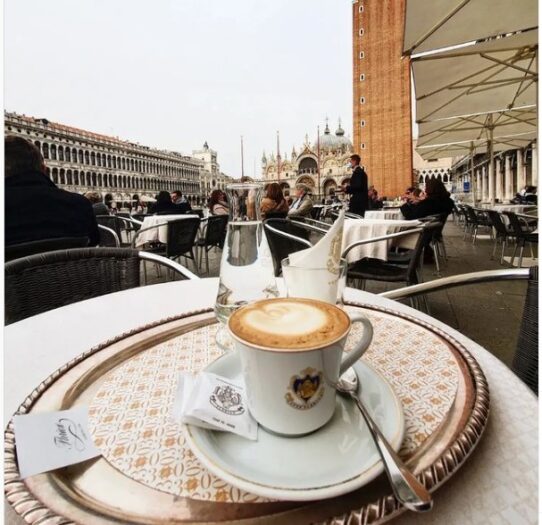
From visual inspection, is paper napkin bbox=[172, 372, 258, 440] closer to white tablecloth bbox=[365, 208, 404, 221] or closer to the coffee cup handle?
the coffee cup handle

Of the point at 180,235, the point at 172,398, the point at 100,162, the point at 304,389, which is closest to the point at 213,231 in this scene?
the point at 180,235

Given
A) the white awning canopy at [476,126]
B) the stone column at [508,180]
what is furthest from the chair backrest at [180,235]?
the stone column at [508,180]

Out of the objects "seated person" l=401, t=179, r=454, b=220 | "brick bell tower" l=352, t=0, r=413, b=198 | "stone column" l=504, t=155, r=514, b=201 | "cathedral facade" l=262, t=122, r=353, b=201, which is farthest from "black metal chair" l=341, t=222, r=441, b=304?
"cathedral facade" l=262, t=122, r=353, b=201

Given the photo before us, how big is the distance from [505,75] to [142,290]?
16.0 ft

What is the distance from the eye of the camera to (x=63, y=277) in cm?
113

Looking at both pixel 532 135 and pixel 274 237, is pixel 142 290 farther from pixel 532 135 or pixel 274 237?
pixel 532 135

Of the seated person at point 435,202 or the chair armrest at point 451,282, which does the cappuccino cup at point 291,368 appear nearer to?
the chair armrest at point 451,282

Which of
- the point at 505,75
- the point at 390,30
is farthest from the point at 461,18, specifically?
the point at 390,30

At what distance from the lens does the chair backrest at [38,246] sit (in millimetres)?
1500

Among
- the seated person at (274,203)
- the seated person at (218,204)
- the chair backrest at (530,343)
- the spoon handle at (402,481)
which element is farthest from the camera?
the seated person at (218,204)

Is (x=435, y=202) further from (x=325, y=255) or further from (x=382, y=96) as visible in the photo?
(x=382, y=96)

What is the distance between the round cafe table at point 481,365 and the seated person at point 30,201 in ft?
3.58

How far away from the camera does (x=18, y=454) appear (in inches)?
12.6

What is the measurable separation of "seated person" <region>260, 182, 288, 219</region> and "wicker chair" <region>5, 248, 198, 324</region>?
120 inches
